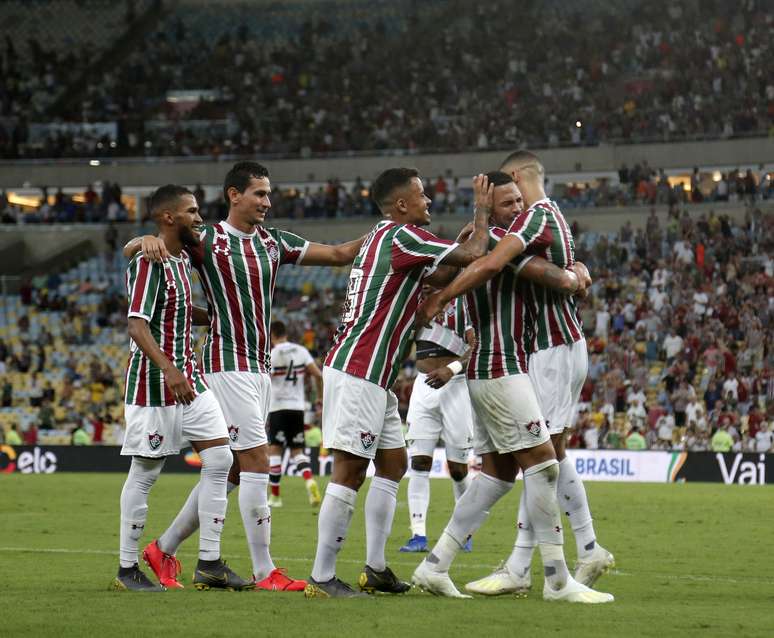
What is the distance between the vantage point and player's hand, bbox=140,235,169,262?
9.23m

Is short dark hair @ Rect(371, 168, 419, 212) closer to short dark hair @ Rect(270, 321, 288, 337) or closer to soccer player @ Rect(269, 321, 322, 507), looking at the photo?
short dark hair @ Rect(270, 321, 288, 337)

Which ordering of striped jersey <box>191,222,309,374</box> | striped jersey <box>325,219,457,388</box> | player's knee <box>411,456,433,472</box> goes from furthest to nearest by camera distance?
1. player's knee <box>411,456,433,472</box>
2. striped jersey <box>191,222,309,374</box>
3. striped jersey <box>325,219,457,388</box>

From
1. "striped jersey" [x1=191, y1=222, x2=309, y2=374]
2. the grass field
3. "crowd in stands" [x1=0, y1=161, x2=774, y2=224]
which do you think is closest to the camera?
the grass field

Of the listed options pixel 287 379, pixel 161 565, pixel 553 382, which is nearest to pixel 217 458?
pixel 161 565

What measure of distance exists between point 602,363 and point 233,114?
21.7 metres

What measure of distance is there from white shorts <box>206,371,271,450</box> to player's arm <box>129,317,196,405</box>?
1.01ft

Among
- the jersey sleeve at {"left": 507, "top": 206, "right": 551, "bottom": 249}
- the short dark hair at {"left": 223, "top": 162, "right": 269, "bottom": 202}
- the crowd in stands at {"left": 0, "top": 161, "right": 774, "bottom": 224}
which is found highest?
the crowd in stands at {"left": 0, "top": 161, "right": 774, "bottom": 224}

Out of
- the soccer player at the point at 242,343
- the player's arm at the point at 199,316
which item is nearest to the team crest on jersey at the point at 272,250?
the soccer player at the point at 242,343

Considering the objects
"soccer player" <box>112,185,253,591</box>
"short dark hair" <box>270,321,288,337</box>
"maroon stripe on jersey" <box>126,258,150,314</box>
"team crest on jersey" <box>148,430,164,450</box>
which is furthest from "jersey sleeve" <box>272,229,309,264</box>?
"short dark hair" <box>270,321,288,337</box>

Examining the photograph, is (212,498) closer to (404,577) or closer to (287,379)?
(404,577)

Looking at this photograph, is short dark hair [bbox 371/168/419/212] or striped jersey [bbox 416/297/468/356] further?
striped jersey [bbox 416/297/468/356]

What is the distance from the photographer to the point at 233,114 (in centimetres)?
5038

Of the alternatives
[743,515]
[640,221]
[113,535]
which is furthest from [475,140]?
[113,535]

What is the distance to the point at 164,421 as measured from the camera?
30.5ft
